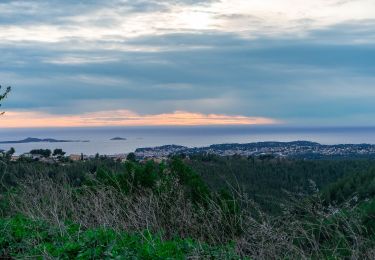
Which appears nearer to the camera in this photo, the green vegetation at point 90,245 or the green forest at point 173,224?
the green vegetation at point 90,245

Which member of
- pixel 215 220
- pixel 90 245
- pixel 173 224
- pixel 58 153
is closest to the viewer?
pixel 90 245

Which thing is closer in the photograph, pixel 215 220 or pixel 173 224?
pixel 215 220

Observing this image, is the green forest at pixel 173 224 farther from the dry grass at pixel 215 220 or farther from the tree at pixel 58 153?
the tree at pixel 58 153

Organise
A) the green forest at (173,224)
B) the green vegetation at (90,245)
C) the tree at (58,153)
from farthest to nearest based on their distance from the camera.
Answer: the tree at (58,153)
the green forest at (173,224)
the green vegetation at (90,245)

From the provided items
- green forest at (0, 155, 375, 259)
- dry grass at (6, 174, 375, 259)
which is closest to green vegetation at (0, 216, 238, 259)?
green forest at (0, 155, 375, 259)

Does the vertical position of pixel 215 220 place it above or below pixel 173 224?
above

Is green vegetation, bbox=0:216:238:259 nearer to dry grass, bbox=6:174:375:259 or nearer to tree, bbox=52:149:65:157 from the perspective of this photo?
dry grass, bbox=6:174:375:259

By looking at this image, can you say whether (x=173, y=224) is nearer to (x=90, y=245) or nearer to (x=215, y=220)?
(x=215, y=220)

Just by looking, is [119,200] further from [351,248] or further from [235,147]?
[235,147]

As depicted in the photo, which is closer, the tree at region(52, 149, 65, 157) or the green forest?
the green forest

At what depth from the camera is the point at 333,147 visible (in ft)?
198

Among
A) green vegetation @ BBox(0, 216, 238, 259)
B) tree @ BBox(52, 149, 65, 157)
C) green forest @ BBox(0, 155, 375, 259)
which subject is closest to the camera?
green vegetation @ BBox(0, 216, 238, 259)

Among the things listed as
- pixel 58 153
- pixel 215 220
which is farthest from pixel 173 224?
pixel 58 153

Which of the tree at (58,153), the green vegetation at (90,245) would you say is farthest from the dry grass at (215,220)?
the tree at (58,153)
